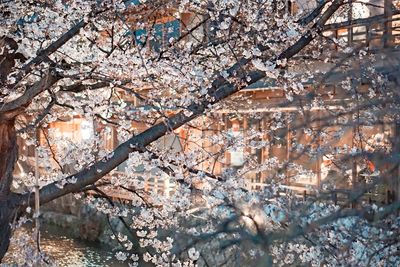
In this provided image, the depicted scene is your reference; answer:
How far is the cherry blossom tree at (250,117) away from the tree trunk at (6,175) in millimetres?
13

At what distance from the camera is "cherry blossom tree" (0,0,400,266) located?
2.39 meters

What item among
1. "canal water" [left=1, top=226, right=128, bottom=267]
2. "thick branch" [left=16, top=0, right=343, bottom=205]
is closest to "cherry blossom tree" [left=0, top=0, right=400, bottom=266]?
"thick branch" [left=16, top=0, right=343, bottom=205]

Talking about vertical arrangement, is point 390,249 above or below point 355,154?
below

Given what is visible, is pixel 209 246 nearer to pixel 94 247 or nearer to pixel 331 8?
pixel 331 8

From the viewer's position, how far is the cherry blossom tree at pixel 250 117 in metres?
2.39

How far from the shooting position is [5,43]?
17.6 feet

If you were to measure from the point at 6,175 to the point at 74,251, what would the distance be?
9.50 metres

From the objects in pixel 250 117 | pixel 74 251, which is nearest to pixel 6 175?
pixel 250 117

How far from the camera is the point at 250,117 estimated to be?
3951mm

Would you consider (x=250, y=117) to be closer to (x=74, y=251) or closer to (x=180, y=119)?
(x=180, y=119)

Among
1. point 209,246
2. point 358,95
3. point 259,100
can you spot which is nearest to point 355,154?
point 358,95

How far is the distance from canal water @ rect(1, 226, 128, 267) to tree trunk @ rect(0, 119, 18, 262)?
6.97 metres

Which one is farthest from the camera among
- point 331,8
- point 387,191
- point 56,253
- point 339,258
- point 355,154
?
point 56,253

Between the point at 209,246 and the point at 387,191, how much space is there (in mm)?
942
